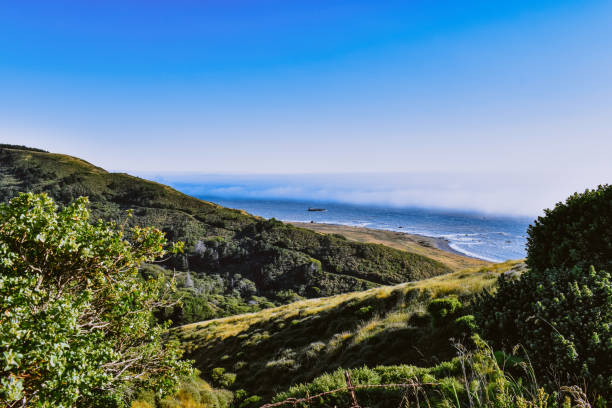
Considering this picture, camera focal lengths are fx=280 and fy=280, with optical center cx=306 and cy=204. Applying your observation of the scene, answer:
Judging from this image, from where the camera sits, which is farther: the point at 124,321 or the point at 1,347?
the point at 124,321

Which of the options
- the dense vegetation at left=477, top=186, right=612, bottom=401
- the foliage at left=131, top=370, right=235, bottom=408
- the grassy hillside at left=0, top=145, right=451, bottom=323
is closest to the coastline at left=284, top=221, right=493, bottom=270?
the grassy hillside at left=0, top=145, right=451, bottom=323

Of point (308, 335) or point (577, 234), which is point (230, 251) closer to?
point (308, 335)

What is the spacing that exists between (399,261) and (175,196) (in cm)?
8727

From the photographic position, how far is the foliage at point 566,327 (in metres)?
4.04

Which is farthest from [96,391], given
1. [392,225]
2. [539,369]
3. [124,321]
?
[392,225]

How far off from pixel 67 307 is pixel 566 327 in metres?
8.94

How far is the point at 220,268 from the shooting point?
77.6 metres

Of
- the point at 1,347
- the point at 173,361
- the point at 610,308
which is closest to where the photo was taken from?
the point at 610,308

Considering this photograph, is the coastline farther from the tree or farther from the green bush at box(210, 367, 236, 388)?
the tree

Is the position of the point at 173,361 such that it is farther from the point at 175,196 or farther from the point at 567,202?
the point at 175,196

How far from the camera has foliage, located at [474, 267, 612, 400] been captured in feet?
13.3

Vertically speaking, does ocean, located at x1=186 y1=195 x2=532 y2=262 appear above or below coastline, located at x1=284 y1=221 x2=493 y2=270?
above

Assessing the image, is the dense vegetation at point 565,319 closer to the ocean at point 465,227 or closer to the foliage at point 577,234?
the foliage at point 577,234

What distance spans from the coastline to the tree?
8136cm
